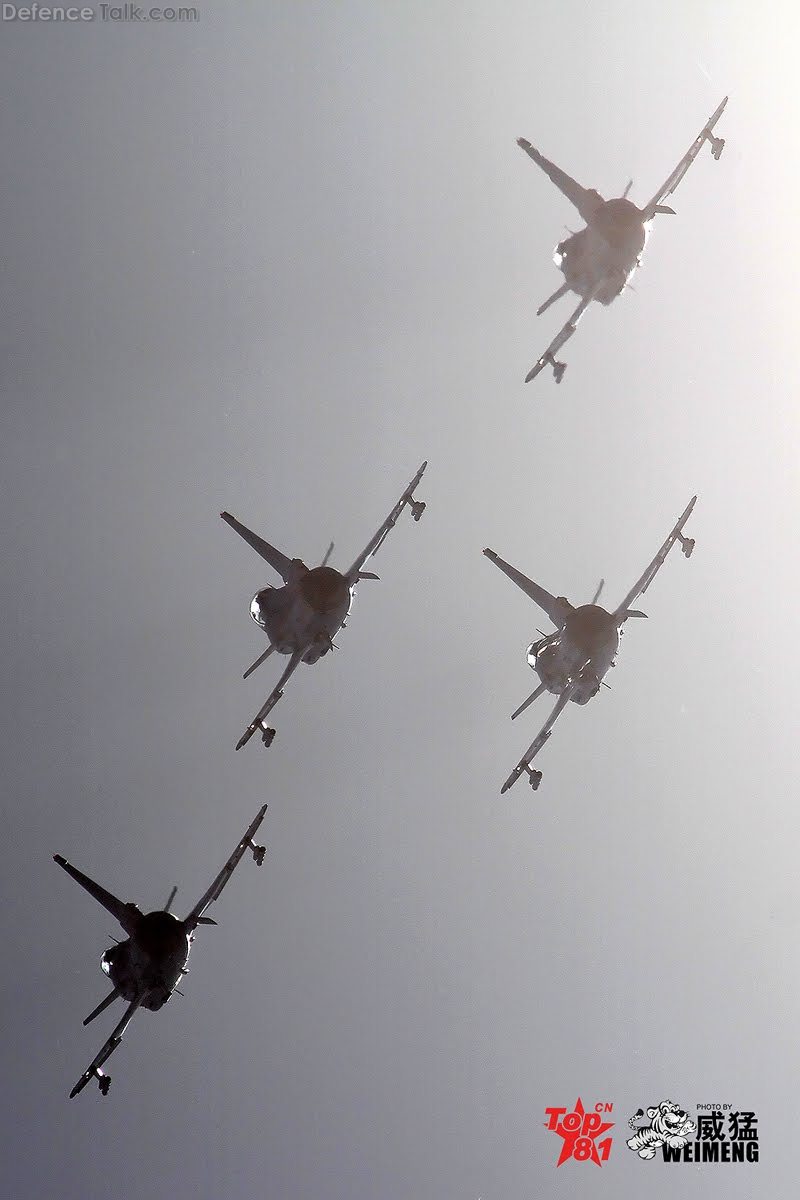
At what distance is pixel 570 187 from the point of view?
7538cm

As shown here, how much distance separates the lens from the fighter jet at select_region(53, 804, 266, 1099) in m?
70.9

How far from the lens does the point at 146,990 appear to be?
2790 inches

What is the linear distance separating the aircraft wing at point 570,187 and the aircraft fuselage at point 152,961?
47.1 m

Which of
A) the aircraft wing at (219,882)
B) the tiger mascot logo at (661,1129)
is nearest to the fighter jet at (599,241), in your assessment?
the aircraft wing at (219,882)

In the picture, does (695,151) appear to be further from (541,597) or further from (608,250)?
(541,597)

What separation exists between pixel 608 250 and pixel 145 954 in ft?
155

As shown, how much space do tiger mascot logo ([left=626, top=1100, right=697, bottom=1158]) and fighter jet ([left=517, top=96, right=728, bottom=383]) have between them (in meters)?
47.5

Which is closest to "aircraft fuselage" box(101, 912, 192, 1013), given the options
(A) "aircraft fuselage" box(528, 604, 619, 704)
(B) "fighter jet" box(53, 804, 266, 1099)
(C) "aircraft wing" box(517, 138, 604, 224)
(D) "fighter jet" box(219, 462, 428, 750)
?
(B) "fighter jet" box(53, 804, 266, 1099)

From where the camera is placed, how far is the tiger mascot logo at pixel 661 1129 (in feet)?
265

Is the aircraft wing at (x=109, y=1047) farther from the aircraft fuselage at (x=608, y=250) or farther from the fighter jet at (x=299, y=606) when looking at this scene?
the aircraft fuselage at (x=608, y=250)

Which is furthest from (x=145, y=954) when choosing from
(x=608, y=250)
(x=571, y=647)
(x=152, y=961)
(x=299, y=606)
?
(x=608, y=250)

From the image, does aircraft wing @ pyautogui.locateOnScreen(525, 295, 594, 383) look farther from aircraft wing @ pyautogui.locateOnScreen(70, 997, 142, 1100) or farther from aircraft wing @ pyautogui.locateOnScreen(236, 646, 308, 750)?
aircraft wing @ pyautogui.locateOnScreen(70, 997, 142, 1100)

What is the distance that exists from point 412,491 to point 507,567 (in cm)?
732

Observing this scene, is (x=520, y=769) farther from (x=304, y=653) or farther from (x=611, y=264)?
(x=611, y=264)
